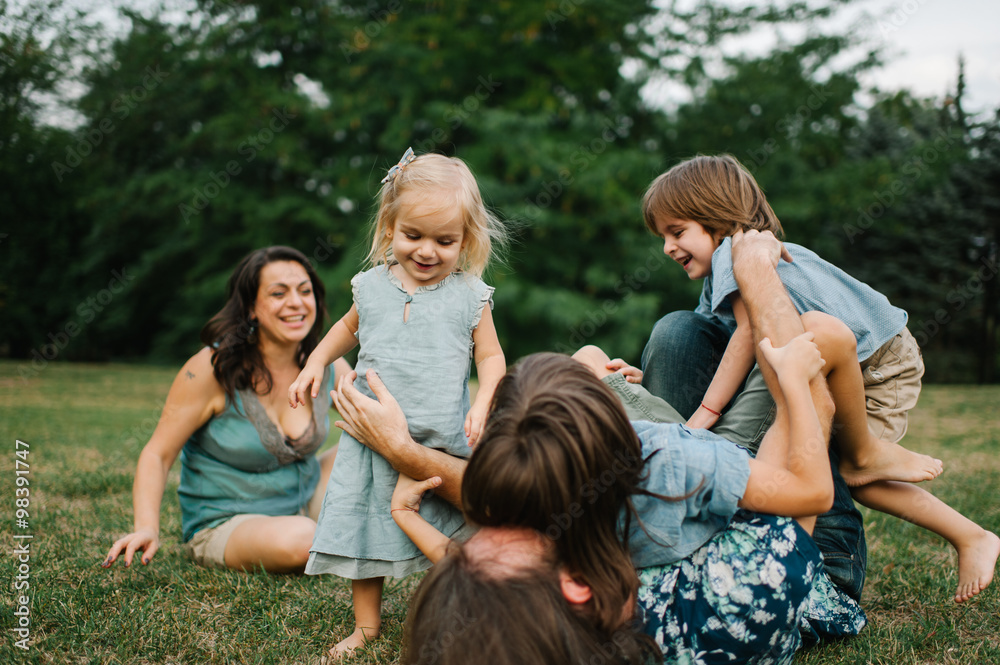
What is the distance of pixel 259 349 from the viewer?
10.9 feet

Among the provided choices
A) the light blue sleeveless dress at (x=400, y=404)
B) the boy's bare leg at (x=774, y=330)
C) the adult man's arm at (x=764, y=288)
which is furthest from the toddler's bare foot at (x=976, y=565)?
the light blue sleeveless dress at (x=400, y=404)

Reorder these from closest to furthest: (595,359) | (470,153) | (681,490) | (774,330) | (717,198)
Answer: (681,490) < (774,330) < (595,359) < (717,198) < (470,153)

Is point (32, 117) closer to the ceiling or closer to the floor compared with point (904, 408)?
closer to the ceiling

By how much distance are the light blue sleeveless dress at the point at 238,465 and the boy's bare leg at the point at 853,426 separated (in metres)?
2.20

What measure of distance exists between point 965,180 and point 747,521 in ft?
68.7

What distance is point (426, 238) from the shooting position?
93.3 inches

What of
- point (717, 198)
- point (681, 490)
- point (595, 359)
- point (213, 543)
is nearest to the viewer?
point (681, 490)

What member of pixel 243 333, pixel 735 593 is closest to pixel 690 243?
pixel 735 593

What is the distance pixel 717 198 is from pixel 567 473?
1651 mm

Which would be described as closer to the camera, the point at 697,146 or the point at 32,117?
the point at 32,117

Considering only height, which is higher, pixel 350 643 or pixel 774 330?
pixel 774 330

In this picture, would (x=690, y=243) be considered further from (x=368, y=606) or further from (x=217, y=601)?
(x=217, y=601)

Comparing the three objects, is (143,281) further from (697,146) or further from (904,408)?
(904,408)

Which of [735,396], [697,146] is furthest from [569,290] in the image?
[735,396]
